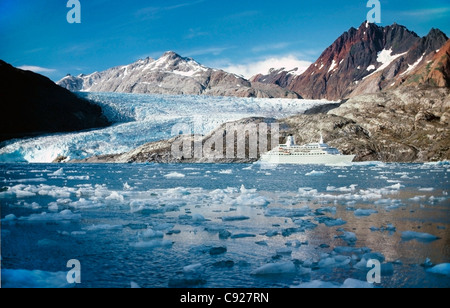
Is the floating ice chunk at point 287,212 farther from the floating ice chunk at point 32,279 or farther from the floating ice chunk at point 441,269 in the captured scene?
the floating ice chunk at point 32,279

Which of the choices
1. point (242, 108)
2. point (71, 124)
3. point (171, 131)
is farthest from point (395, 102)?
point (71, 124)

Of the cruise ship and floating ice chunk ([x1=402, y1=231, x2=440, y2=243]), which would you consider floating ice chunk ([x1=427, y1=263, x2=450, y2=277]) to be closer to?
floating ice chunk ([x1=402, y1=231, x2=440, y2=243])

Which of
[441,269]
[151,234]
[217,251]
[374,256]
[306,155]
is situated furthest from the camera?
[306,155]

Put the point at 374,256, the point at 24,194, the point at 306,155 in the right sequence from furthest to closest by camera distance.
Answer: the point at 306,155, the point at 24,194, the point at 374,256

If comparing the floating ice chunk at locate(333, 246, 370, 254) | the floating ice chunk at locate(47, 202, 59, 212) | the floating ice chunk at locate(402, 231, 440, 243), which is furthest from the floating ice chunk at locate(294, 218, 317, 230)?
the floating ice chunk at locate(47, 202, 59, 212)

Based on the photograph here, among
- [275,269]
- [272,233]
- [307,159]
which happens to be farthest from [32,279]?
[307,159]

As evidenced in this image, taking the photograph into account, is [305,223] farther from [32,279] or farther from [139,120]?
[139,120]

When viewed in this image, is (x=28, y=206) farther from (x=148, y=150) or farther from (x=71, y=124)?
(x=71, y=124)
